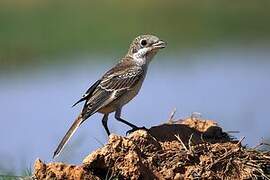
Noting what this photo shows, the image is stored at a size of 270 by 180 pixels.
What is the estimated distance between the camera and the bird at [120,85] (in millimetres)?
11328

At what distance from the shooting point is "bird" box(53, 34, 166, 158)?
446 inches

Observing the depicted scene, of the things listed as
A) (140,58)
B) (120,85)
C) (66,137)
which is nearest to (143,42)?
(140,58)

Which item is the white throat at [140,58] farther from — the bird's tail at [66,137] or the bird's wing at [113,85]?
the bird's tail at [66,137]

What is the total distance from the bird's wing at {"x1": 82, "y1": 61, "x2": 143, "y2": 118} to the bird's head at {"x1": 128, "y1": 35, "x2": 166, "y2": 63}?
117 millimetres

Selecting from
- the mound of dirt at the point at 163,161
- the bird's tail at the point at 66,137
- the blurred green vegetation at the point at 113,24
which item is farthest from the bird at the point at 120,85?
the blurred green vegetation at the point at 113,24

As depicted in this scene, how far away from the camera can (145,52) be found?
11781 millimetres

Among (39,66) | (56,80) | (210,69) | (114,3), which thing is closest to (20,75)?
(39,66)

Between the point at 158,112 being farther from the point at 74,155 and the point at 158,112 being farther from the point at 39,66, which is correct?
the point at 39,66

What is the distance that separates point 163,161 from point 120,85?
6.76 ft

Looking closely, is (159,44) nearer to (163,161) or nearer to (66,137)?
(66,137)

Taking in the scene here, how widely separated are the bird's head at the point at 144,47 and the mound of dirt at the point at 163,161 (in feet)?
6.13

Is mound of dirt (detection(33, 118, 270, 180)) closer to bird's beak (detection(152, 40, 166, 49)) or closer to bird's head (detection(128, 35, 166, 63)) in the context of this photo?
bird's beak (detection(152, 40, 166, 49))

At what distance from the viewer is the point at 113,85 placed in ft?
38.0

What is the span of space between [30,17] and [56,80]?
30.5ft
